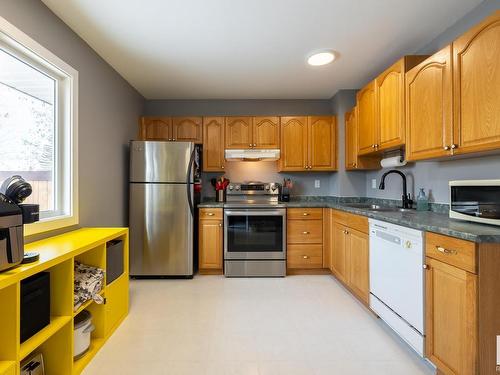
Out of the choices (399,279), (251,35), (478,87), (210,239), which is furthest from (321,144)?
Answer: (399,279)

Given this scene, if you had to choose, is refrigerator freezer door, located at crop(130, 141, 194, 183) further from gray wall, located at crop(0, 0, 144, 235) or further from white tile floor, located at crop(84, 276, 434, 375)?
white tile floor, located at crop(84, 276, 434, 375)

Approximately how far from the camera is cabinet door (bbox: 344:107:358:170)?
3.05 meters

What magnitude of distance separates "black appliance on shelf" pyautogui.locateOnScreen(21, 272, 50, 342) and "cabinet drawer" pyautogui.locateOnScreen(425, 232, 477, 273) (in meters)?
2.10

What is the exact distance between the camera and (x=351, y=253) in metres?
2.50

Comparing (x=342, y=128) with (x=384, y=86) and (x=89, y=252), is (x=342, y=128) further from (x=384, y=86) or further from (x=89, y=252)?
(x=89, y=252)

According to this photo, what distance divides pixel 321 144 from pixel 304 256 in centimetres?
150

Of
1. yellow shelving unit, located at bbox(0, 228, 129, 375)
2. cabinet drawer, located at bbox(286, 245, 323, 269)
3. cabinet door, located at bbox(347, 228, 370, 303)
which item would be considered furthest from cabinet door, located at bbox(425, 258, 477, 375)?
yellow shelving unit, located at bbox(0, 228, 129, 375)

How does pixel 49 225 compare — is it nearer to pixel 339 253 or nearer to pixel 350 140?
pixel 339 253

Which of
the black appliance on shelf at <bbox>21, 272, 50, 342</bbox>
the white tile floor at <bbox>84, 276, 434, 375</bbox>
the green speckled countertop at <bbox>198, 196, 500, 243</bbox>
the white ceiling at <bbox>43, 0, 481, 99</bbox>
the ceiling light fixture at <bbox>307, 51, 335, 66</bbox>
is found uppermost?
the white ceiling at <bbox>43, 0, 481, 99</bbox>

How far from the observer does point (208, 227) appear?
10.3 feet

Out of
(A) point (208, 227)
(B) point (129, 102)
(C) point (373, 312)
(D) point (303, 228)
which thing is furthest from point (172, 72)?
(C) point (373, 312)

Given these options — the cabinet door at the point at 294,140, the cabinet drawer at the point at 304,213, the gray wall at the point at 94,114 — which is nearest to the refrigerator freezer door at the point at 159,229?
the gray wall at the point at 94,114

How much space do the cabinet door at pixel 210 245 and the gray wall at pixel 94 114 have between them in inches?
36.8

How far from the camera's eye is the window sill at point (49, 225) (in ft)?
5.34
